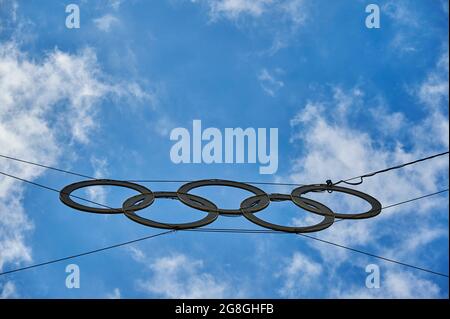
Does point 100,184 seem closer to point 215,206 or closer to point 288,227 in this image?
point 215,206

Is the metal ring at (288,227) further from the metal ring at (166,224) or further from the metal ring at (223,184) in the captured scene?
the metal ring at (166,224)

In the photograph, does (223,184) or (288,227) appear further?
(223,184)

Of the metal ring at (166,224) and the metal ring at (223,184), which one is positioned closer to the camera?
the metal ring at (166,224)

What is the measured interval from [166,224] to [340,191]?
287 inches

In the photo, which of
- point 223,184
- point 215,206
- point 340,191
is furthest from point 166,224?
point 340,191

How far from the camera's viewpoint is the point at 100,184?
84.3 ft

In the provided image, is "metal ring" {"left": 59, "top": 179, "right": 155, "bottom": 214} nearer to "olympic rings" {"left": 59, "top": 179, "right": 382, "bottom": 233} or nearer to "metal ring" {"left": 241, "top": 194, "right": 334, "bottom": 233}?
"olympic rings" {"left": 59, "top": 179, "right": 382, "bottom": 233}

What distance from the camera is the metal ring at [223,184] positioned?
2462 cm

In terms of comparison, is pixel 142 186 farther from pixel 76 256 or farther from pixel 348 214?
pixel 348 214

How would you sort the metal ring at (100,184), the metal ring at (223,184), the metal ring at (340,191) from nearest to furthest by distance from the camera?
the metal ring at (100,184) < the metal ring at (223,184) < the metal ring at (340,191)

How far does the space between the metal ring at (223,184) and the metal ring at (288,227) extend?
0.23m

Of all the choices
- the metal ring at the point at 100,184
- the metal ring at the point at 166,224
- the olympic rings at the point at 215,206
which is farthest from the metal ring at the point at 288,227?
the metal ring at the point at 100,184
